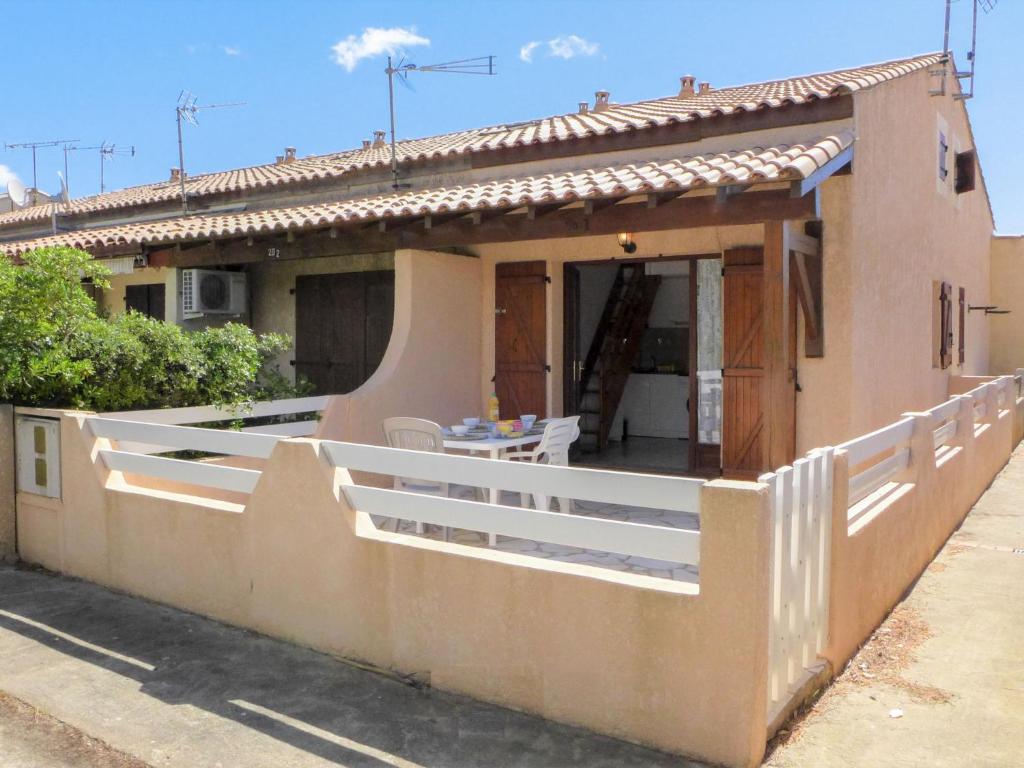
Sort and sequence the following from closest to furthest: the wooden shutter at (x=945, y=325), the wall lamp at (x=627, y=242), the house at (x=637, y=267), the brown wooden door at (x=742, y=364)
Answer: the house at (x=637, y=267) < the brown wooden door at (x=742, y=364) < the wall lamp at (x=627, y=242) < the wooden shutter at (x=945, y=325)

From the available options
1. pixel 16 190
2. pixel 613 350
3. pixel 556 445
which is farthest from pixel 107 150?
pixel 556 445

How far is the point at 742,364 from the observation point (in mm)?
8086

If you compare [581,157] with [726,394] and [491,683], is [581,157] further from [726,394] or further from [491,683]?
[491,683]

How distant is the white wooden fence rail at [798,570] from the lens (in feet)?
11.6

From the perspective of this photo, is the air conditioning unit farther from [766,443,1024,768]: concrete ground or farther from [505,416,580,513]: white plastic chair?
[766,443,1024,768]: concrete ground

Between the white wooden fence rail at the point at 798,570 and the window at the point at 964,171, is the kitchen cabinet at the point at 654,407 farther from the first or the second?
the white wooden fence rail at the point at 798,570

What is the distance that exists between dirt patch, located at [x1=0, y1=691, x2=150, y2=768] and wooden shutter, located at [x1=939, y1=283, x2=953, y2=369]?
1104 centimetres

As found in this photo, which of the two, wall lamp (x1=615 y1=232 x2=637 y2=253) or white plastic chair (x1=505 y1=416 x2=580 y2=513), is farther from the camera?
wall lamp (x1=615 y1=232 x2=637 y2=253)

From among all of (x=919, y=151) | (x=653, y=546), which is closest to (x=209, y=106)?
(x=919, y=151)

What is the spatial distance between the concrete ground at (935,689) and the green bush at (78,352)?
524 cm

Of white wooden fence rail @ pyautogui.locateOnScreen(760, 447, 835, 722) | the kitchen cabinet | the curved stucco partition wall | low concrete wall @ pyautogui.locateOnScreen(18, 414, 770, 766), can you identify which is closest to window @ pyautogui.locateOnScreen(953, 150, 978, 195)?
the kitchen cabinet

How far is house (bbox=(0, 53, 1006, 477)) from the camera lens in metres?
7.21

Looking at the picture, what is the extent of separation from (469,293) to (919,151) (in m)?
5.49

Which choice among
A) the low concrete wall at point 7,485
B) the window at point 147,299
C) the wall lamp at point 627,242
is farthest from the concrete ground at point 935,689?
the window at point 147,299
